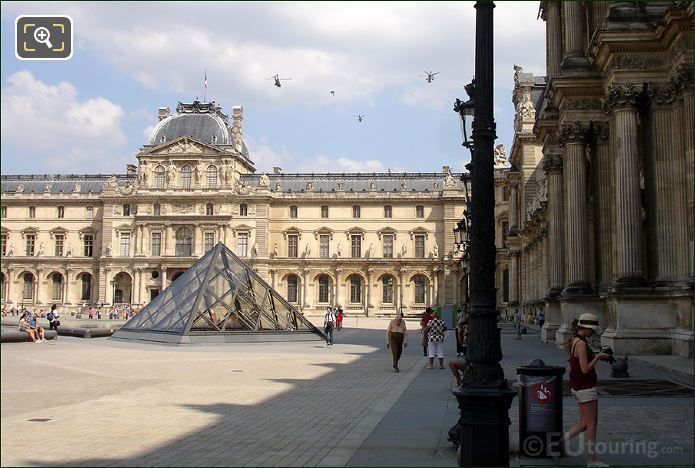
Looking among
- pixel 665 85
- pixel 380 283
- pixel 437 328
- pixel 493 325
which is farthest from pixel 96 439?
pixel 380 283

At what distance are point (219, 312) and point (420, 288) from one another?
4984 centimetres

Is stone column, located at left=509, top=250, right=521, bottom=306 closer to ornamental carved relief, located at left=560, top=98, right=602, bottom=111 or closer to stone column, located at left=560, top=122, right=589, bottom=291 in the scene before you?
stone column, located at left=560, top=122, right=589, bottom=291

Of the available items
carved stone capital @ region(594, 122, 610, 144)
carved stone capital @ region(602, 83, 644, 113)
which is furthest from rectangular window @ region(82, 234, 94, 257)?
carved stone capital @ region(602, 83, 644, 113)

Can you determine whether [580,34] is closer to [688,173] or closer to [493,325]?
[688,173]

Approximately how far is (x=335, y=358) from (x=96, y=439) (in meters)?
13.8

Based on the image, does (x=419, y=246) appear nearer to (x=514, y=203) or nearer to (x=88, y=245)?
(x=514, y=203)

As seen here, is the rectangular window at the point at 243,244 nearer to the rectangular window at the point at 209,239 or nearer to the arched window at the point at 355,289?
the rectangular window at the point at 209,239

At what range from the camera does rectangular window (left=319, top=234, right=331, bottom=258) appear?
81.2 m

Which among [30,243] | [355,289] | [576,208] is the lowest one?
[355,289]

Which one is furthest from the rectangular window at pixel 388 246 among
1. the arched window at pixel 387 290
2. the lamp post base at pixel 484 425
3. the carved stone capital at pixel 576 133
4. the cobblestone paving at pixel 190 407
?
the lamp post base at pixel 484 425

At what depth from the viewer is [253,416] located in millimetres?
10508

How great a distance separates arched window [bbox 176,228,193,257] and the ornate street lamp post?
7580cm

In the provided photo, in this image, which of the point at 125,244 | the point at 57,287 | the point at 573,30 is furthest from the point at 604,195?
the point at 57,287

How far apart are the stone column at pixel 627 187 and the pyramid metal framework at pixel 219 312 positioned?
1459cm
